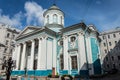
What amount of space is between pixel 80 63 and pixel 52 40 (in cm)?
817

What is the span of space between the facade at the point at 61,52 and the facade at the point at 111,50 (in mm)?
18365

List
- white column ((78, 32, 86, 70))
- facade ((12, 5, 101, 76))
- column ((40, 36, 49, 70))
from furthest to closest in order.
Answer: column ((40, 36, 49, 70)), facade ((12, 5, 101, 76)), white column ((78, 32, 86, 70))

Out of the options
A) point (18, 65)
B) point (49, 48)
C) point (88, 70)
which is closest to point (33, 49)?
point (49, 48)

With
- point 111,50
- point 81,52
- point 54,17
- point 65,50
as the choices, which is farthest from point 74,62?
point 111,50

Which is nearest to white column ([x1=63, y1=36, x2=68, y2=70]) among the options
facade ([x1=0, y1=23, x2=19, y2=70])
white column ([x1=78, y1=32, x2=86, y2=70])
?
white column ([x1=78, y1=32, x2=86, y2=70])

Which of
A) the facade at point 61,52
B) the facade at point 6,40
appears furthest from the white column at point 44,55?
the facade at point 6,40

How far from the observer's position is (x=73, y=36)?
22.5 metres

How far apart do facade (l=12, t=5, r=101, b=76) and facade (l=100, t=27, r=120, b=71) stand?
60.3ft

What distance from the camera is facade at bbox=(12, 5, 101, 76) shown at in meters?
20.8

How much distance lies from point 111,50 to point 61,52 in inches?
942

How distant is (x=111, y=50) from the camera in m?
40.5

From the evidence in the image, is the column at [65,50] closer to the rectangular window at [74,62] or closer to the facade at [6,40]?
the rectangular window at [74,62]

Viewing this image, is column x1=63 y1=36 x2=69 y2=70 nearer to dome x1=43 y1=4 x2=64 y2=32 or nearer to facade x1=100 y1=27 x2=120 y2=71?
dome x1=43 y1=4 x2=64 y2=32

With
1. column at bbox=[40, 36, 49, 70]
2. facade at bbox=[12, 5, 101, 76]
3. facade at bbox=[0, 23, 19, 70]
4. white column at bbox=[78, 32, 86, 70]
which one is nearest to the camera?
white column at bbox=[78, 32, 86, 70]
